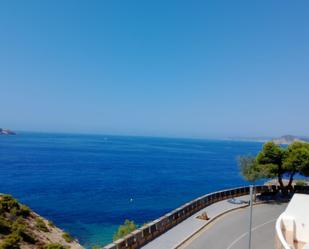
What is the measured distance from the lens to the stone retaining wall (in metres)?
12.0

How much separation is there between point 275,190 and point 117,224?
1865 centimetres

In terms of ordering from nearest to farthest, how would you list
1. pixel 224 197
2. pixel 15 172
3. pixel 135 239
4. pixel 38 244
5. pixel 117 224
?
pixel 135 239 → pixel 38 244 → pixel 224 197 → pixel 117 224 → pixel 15 172

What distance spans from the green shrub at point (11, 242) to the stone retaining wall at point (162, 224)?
8.74 meters

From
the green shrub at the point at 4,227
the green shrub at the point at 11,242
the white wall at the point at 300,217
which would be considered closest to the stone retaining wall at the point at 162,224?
the white wall at the point at 300,217

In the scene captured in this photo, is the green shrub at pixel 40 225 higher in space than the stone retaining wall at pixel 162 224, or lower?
lower

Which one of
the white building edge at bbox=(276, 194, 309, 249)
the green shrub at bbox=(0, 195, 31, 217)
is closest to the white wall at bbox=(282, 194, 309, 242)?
the white building edge at bbox=(276, 194, 309, 249)

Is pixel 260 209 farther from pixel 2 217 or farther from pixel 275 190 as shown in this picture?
pixel 2 217

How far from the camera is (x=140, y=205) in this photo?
4103 centimetres

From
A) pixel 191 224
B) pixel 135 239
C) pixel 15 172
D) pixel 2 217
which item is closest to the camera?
pixel 135 239

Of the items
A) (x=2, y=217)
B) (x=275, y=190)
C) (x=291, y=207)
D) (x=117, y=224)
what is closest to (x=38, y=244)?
(x=2, y=217)

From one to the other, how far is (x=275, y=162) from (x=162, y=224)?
15.6m

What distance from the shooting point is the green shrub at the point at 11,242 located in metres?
15.9

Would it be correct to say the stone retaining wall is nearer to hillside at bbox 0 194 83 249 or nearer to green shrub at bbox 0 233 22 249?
hillside at bbox 0 194 83 249

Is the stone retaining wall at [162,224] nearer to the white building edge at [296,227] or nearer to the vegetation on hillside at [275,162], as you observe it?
the vegetation on hillside at [275,162]
